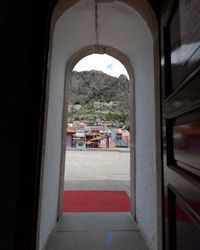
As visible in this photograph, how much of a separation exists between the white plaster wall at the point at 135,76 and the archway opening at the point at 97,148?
1.73 ft

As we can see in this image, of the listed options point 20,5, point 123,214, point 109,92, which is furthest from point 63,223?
point 109,92

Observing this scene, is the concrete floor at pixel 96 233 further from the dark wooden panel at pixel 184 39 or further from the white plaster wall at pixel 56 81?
the dark wooden panel at pixel 184 39

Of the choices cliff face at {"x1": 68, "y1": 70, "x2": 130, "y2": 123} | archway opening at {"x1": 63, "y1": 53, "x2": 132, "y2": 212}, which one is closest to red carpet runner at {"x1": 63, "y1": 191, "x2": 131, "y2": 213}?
archway opening at {"x1": 63, "y1": 53, "x2": 132, "y2": 212}

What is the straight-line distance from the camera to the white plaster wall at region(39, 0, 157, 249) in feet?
5.01

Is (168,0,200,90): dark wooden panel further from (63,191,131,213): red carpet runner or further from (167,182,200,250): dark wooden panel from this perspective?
(63,191,131,213): red carpet runner

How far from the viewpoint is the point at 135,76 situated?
220cm

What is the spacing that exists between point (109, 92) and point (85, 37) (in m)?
42.8

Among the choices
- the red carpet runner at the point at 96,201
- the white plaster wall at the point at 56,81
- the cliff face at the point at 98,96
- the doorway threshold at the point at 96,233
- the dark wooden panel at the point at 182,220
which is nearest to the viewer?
the dark wooden panel at the point at 182,220

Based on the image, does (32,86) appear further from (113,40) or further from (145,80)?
(113,40)

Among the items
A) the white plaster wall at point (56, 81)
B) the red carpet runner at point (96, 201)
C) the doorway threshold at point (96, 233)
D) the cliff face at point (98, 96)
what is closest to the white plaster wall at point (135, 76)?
the white plaster wall at point (56, 81)

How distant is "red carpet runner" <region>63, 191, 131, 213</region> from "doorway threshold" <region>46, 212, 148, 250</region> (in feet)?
0.70

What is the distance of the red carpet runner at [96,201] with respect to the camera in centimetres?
248

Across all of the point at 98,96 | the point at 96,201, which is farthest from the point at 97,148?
the point at 98,96

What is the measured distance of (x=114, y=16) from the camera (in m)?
1.75
